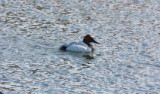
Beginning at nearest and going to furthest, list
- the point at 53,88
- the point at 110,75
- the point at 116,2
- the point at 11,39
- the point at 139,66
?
the point at 53,88
the point at 110,75
the point at 139,66
the point at 11,39
the point at 116,2

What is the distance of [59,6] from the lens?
99.1 ft

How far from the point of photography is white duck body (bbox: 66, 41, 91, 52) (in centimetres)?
2227

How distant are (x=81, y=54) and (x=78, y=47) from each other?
27 cm

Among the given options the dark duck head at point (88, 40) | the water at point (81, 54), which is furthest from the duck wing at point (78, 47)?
the dark duck head at point (88, 40)

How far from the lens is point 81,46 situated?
75.6 ft

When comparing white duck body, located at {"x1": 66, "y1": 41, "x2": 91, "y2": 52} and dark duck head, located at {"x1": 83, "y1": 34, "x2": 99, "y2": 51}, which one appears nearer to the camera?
white duck body, located at {"x1": 66, "y1": 41, "x2": 91, "y2": 52}

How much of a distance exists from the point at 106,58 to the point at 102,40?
282 centimetres

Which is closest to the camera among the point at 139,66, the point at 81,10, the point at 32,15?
the point at 139,66

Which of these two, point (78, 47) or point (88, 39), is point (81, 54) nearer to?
point (78, 47)

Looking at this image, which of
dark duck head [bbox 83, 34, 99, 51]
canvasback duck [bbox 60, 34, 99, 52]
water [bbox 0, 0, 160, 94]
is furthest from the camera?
dark duck head [bbox 83, 34, 99, 51]

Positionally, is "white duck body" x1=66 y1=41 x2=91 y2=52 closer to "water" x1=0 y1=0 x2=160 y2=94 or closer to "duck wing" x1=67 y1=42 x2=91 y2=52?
"duck wing" x1=67 y1=42 x2=91 y2=52

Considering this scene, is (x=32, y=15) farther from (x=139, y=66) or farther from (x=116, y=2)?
(x=139, y=66)

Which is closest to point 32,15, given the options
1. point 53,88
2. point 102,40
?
point 102,40

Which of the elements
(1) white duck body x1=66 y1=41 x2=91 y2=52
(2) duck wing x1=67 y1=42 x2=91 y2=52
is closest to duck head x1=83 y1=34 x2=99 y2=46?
(1) white duck body x1=66 y1=41 x2=91 y2=52
